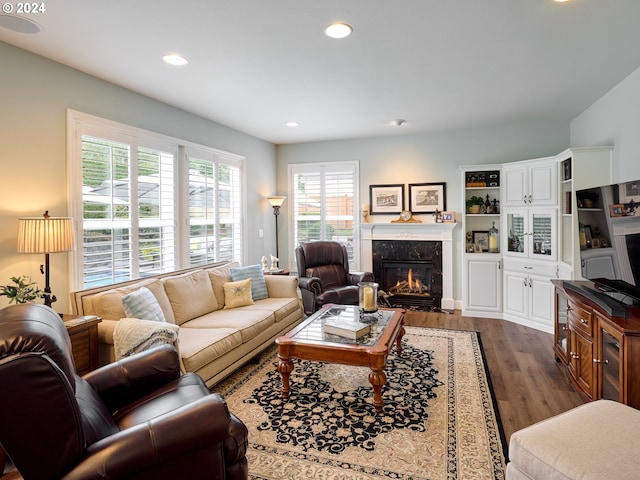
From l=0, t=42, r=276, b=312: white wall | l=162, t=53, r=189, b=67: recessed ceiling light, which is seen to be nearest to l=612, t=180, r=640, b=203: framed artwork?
l=162, t=53, r=189, b=67: recessed ceiling light

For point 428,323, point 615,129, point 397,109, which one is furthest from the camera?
point 428,323

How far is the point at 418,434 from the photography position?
2.41 meters

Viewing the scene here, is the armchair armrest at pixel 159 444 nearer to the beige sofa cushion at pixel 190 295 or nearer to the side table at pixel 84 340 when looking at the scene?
the side table at pixel 84 340

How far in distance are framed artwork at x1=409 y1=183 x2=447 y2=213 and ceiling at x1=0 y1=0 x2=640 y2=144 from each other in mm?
1515

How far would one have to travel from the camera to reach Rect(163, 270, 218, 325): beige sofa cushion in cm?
349

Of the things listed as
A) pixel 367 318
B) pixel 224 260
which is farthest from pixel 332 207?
pixel 367 318

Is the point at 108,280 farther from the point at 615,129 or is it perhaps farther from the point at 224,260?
the point at 615,129

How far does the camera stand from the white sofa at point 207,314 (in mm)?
2832

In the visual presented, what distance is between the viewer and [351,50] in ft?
9.32

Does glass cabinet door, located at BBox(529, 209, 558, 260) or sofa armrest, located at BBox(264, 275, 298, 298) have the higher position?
glass cabinet door, located at BBox(529, 209, 558, 260)

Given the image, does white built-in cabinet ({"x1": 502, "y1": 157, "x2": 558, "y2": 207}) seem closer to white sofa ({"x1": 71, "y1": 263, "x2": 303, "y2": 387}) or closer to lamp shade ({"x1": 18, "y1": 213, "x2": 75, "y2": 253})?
white sofa ({"x1": 71, "y1": 263, "x2": 303, "y2": 387})

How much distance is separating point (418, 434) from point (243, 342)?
161 cm

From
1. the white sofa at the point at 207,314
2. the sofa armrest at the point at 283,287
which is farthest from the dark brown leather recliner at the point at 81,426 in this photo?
the sofa armrest at the point at 283,287

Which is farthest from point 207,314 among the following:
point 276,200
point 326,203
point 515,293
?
point 515,293
